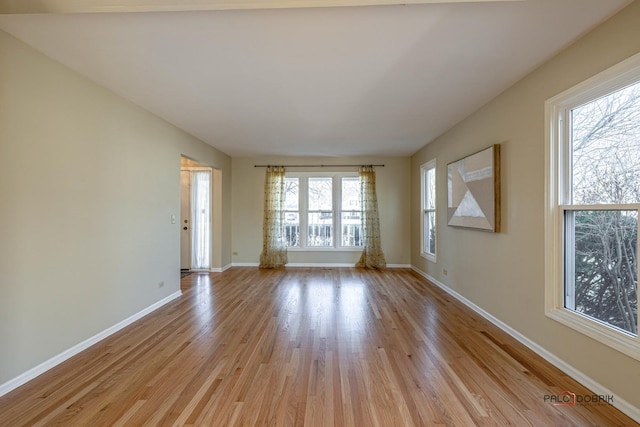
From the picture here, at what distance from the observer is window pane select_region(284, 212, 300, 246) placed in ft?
21.2

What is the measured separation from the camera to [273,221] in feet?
20.6

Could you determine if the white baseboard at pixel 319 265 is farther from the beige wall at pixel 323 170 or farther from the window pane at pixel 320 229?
the window pane at pixel 320 229

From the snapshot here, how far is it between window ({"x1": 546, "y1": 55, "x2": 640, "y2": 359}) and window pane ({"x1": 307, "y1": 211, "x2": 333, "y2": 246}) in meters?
4.43

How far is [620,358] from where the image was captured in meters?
1.74

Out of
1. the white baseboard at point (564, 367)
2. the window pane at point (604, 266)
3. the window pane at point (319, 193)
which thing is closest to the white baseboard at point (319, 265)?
the window pane at point (319, 193)

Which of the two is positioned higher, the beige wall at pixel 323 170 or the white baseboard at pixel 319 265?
the beige wall at pixel 323 170

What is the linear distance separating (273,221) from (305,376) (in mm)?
4389

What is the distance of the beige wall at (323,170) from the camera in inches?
249

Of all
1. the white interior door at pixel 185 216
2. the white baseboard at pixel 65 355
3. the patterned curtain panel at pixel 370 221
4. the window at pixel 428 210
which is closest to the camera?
the white baseboard at pixel 65 355

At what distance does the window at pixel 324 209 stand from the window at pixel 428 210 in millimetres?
1395

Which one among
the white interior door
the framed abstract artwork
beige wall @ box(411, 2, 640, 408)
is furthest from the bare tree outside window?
the white interior door

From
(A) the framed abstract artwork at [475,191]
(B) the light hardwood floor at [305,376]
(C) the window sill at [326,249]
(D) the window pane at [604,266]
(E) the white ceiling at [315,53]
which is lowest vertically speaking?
(B) the light hardwood floor at [305,376]

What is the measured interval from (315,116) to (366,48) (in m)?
1.54

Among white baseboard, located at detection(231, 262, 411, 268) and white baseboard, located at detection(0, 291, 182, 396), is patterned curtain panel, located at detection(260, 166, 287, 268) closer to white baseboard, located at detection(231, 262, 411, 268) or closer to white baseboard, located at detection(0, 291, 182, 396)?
white baseboard, located at detection(231, 262, 411, 268)
